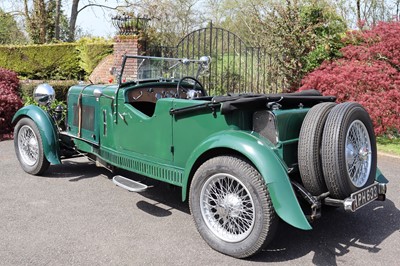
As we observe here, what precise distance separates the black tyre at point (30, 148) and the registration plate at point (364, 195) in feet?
12.7

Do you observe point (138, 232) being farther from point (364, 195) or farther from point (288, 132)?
point (364, 195)

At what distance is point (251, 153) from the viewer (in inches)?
121

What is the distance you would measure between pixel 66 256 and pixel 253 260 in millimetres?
1452

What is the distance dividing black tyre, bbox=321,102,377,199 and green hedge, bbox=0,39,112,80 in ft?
35.7

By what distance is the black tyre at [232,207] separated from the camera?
302cm

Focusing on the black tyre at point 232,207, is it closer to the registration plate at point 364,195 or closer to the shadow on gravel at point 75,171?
the registration plate at point 364,195

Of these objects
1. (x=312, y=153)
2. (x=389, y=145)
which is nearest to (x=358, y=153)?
(x=312, y=153)

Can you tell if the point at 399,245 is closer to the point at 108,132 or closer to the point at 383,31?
the point at 108,132

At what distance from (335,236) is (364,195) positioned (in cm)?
59

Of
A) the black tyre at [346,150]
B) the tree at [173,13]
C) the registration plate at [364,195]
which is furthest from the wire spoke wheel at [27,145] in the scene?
the tree at [173,13]

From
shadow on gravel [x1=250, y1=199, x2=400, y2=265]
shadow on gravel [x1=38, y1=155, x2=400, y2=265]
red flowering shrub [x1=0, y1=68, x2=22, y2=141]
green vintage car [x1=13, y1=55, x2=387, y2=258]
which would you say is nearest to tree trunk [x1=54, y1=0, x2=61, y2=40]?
red flowering shrub [x1=0, y1=68, x2=22, y2=141]

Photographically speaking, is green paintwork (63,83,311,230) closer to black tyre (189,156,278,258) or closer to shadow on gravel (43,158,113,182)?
black tyre (189,156,278,258)

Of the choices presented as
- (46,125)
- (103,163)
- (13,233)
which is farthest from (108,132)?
(13,233)

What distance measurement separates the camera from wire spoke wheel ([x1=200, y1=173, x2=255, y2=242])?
3.20 metres
